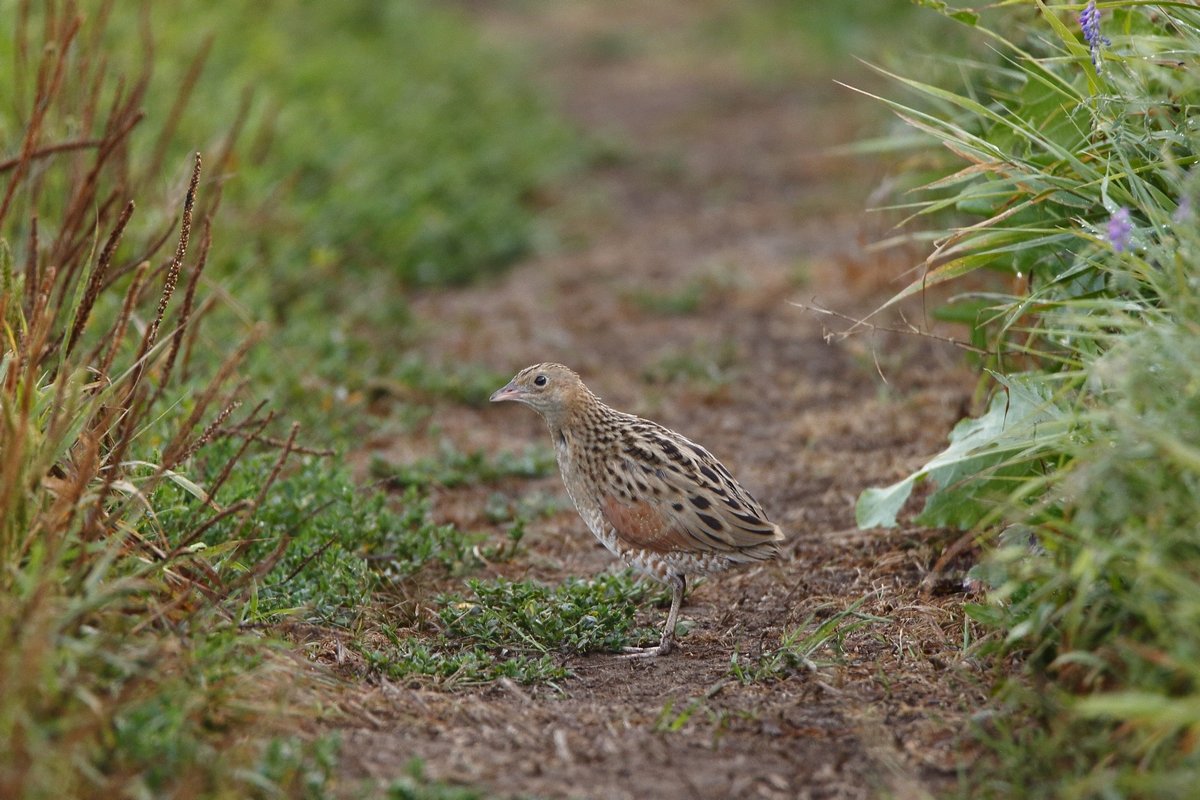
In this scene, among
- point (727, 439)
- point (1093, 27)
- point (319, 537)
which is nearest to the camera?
point (1093, 27)

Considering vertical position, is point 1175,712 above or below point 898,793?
above

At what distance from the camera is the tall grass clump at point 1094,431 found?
11.0ft

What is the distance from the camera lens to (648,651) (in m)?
4.67

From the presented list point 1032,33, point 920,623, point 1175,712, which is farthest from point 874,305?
point 1175,712

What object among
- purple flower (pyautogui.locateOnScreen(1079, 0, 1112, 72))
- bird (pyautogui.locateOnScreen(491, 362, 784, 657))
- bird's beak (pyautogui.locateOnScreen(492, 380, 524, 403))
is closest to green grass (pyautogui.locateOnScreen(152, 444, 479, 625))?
bird's beak (pyautogui.locateOnScreen(492, 380, 524, 403))

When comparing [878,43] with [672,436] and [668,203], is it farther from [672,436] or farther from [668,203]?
[672,436]

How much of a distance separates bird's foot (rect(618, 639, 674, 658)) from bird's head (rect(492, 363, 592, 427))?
3.54ft

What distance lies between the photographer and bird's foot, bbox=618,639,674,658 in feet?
15.3

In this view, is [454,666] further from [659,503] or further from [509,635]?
[659,503]

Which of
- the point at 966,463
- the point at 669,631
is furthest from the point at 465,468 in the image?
the point at 966,463

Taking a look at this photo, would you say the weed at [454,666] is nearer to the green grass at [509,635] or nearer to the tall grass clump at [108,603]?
the green grass at [509,635]

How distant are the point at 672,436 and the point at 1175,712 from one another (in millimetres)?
2522

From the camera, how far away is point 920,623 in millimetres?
4637

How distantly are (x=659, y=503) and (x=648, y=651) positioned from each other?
543 mm
